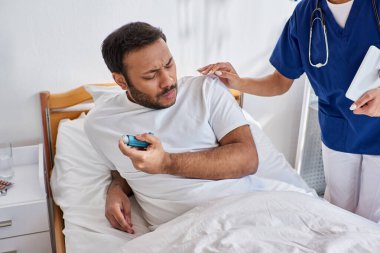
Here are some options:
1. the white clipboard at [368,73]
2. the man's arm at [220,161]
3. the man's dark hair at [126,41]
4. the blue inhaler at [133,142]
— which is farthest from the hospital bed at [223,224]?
the man's dark hair at [126,41]

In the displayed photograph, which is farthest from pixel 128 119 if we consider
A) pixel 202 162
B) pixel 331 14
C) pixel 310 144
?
pixel 310 144

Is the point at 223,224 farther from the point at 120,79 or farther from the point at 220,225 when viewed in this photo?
the point at 120,79

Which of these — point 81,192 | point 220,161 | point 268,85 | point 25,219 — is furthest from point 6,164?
point 268,85

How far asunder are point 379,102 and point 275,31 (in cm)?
115

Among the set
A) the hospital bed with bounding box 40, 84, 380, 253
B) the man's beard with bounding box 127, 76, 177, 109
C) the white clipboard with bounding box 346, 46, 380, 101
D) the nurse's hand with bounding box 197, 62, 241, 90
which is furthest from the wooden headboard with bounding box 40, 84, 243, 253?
the white clipboard with bounding box 346, 46, 380, 101

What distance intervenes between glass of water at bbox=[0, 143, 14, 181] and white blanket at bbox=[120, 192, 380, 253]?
0.84 m

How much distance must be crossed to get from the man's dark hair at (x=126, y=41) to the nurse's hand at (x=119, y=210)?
0.43 metres

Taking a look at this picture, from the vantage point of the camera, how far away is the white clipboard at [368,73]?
1077 mm

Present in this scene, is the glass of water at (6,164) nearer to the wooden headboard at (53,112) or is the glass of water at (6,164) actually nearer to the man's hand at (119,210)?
the wooden headboard at (53,112)

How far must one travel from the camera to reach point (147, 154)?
105cm

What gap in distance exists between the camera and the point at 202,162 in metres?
1.23

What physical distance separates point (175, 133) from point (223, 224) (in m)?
0.39

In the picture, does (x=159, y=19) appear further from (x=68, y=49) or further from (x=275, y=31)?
(x=275, y=31)

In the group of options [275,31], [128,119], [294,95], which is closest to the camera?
[128,119]
